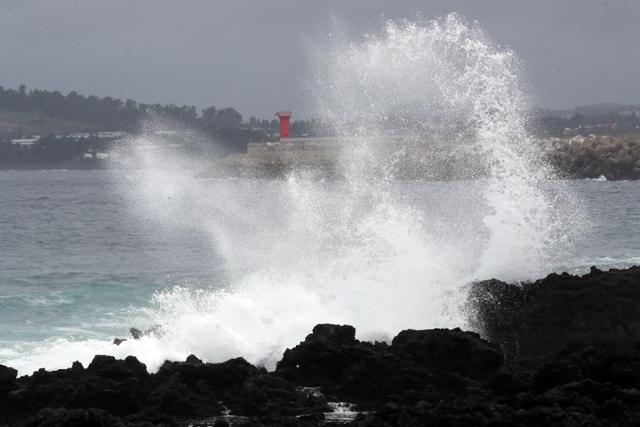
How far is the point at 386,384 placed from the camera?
A: 16.7 m

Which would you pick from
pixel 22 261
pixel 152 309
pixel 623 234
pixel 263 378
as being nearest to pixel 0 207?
pixel 22 261

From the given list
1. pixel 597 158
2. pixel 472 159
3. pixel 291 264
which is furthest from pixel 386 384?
pixel 597 158

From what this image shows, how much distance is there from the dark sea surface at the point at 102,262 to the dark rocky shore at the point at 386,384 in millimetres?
5961

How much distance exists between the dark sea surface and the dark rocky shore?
19.6 ft

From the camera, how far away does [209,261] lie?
124 ft

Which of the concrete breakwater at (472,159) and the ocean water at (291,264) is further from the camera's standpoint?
the concrete breakwater at (472,159)

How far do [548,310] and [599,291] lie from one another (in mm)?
823

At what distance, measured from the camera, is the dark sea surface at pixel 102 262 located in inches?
1009

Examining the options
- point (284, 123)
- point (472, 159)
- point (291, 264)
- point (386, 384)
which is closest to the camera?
point (386, 384)

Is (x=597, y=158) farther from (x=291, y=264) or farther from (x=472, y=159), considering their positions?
(x=291, y=264)

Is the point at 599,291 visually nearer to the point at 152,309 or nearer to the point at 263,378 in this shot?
the point at 263,378

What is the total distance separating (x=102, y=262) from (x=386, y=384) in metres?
23.0

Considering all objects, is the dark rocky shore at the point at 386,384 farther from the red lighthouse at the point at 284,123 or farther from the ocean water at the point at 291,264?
the red lighthouse at the point at 284,123

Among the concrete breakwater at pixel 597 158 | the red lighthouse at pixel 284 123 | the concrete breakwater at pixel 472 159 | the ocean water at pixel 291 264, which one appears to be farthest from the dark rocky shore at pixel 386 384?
the red lighthouse at pixel 284 123
